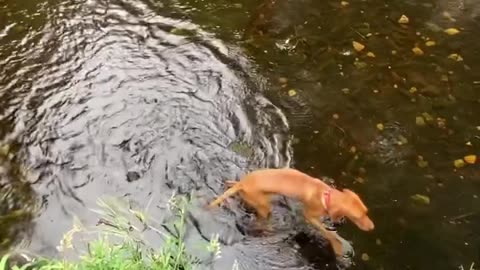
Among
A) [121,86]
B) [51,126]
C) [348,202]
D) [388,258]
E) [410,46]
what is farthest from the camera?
[410,46]

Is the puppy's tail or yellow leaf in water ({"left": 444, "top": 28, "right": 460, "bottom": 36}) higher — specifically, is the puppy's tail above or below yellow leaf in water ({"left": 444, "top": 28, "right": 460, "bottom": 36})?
above

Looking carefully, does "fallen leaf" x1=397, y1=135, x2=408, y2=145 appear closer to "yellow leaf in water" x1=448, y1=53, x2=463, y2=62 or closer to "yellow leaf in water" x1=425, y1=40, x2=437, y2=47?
"yellow leaf in water" x1=448, y1=53, x2=463, y2=62

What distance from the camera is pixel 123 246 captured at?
3.44 meters

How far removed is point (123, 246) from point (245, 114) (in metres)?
1.90

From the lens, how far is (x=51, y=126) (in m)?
4.87

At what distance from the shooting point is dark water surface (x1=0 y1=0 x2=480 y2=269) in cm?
424

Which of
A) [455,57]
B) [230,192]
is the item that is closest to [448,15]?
[455,57]

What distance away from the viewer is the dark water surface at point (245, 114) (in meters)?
4.24

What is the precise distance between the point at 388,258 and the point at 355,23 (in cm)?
266

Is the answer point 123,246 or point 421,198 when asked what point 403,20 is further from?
point 123,246

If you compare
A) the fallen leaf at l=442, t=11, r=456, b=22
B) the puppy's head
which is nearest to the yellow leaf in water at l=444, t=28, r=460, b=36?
the fallen leaf at l=442, t=11, r=456, b=22

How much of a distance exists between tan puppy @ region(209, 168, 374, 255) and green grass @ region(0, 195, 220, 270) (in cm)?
37

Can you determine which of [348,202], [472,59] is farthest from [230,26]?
[348,202]

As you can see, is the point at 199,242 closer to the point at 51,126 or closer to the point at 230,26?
the point at 51,126
